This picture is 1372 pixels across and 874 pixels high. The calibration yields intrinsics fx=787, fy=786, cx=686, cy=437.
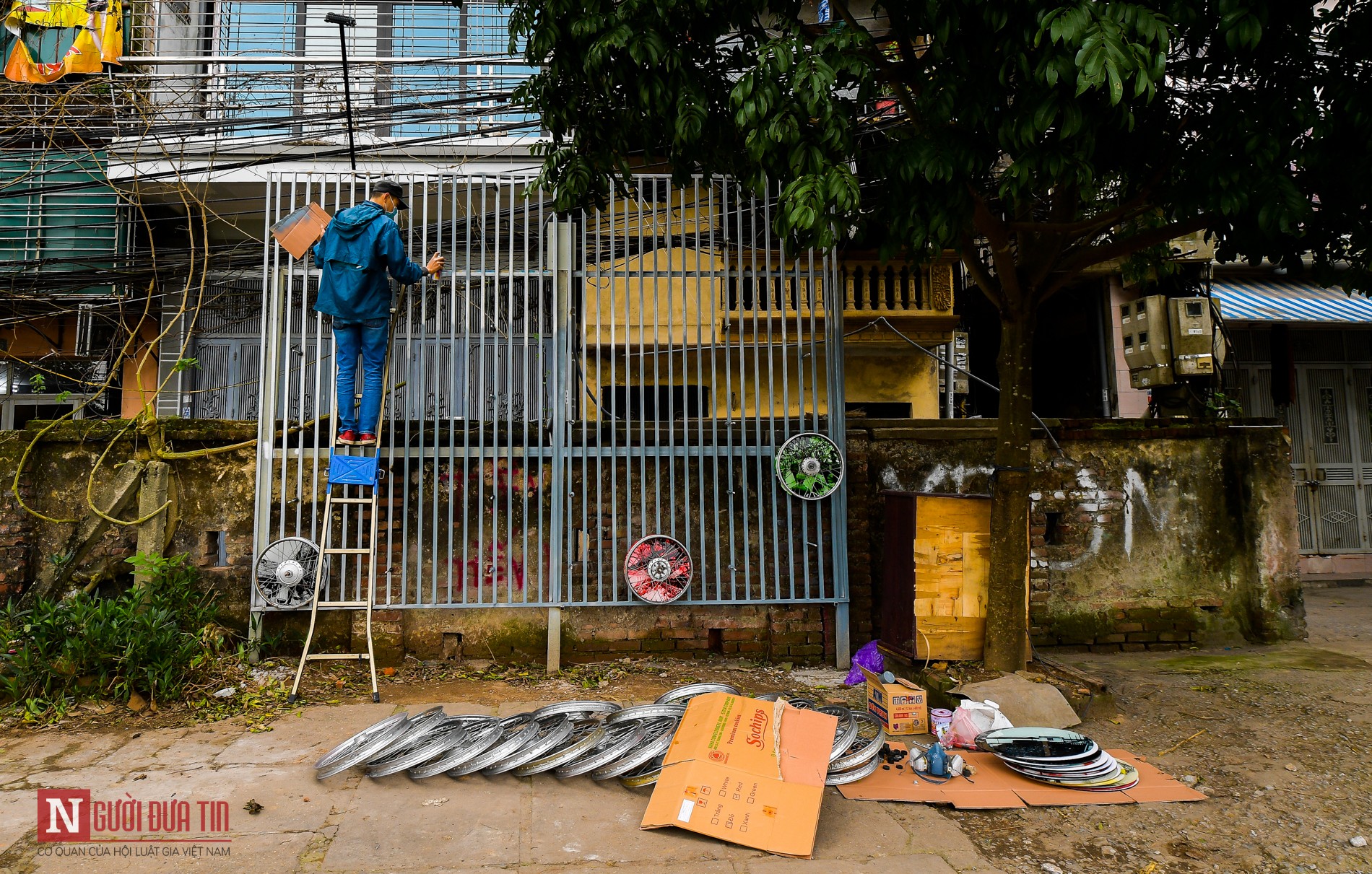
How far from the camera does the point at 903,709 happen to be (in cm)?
418

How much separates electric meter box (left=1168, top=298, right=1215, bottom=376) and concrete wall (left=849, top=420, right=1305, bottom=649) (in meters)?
0.50

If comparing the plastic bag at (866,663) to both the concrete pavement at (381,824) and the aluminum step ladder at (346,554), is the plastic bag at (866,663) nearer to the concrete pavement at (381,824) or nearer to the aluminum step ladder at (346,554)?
the concrete pavement at (381,824)

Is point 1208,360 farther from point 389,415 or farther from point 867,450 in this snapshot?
point 389,415

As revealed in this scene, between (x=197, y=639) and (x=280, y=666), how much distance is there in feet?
1.73

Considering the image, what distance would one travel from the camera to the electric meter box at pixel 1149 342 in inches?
259

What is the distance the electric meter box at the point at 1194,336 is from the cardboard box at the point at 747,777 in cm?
493

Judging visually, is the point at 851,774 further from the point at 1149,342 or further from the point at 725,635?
the point at 1149,342

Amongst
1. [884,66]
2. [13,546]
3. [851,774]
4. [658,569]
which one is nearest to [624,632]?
[658,569]

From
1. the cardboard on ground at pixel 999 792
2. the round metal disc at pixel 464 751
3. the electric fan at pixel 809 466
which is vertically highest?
the electric fan at pixel 809 466

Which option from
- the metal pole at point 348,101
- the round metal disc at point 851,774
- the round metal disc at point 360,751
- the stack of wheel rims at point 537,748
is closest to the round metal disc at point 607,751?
the stack of wheel rims at point 537,748

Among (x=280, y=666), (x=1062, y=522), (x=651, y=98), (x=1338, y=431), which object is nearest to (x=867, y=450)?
(x=1062, y=522)

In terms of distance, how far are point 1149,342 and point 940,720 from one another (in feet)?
14.3

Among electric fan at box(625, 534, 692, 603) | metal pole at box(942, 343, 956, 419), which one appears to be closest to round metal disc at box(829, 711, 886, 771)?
electric fan at box(625, 534, 692, 603)

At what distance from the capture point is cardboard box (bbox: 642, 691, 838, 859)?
299 cm
